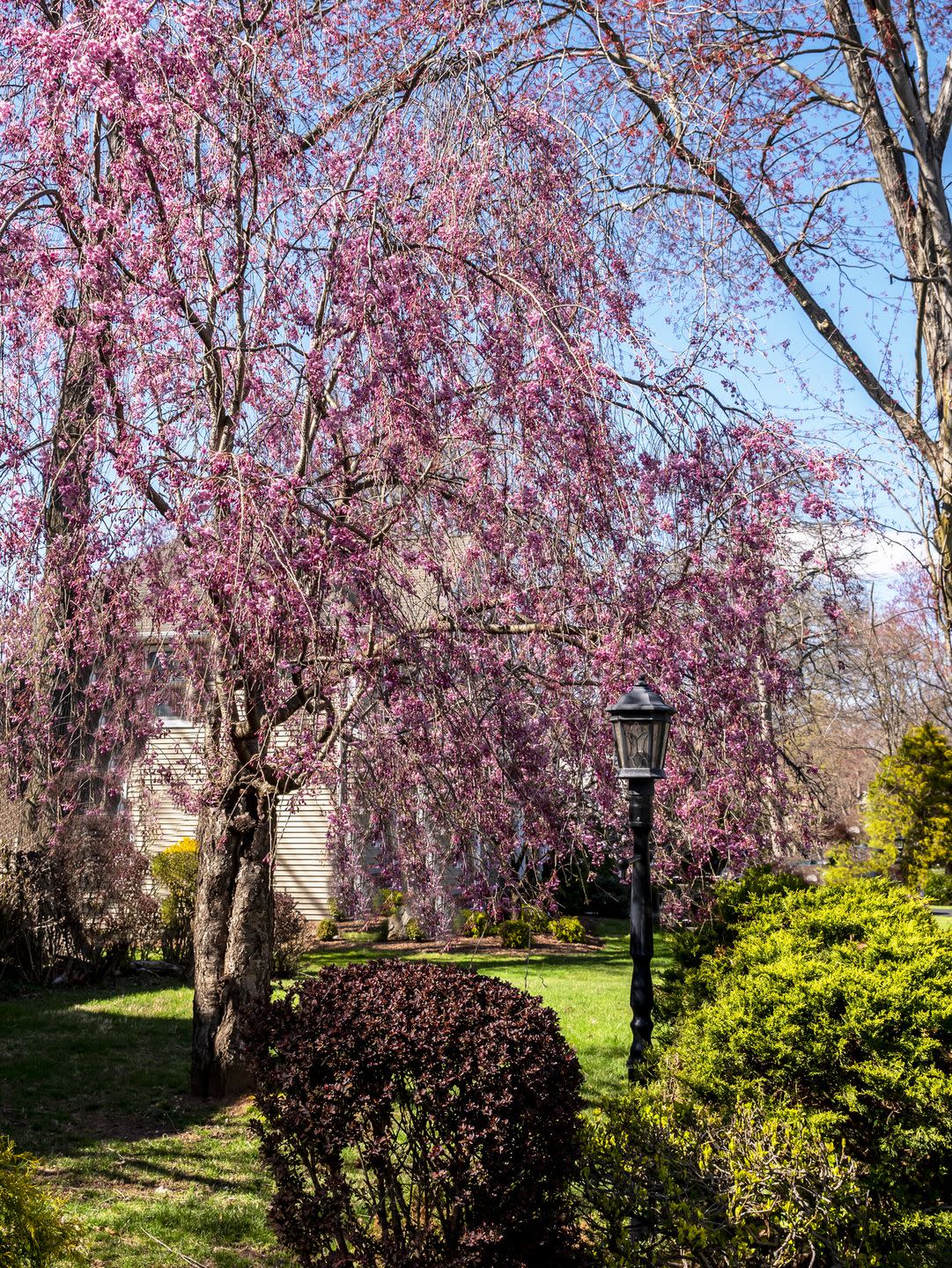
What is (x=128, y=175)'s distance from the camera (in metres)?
5.11

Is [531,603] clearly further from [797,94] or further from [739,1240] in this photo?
[797,94]

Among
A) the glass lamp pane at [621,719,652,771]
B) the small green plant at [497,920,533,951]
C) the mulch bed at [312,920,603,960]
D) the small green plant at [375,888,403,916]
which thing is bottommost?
the mulch bed at [312,920,603,960]

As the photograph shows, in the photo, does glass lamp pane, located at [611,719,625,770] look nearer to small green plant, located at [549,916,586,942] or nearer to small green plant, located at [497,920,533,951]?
small green plant, located at [497,920,533,951]

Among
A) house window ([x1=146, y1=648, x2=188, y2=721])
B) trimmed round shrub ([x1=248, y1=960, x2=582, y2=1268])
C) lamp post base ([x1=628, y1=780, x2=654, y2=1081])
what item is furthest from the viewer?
house window ([x1=146, y1=648, x2=188, y2=721])

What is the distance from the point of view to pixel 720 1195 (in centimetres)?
346

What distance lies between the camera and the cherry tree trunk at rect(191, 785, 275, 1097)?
6.80 meters

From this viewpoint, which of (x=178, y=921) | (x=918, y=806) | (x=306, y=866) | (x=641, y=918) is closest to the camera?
(x=641, y=918)

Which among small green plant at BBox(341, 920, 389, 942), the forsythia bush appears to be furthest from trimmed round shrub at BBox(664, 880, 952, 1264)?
small green plant at BBox(341, 920, 389, 942)

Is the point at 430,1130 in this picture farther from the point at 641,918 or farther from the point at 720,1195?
the point at 641,918

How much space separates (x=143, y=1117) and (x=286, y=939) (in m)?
4.18

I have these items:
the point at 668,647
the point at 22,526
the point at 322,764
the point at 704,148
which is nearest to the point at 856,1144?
the point at 668,647

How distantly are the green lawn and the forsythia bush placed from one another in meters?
1.81

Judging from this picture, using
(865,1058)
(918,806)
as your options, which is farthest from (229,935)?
(918,806)

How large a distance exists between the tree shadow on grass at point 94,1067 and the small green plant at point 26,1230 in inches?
134
